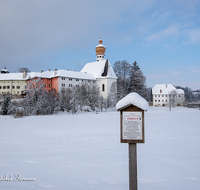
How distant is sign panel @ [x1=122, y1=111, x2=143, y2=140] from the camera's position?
4133 millimetres

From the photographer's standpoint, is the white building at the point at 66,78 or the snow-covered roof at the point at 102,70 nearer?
the white building at the point at 66,78

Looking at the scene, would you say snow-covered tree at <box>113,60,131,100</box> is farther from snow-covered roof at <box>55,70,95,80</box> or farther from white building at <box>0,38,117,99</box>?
snow-covered roof at <box>55,70,95,80</box>

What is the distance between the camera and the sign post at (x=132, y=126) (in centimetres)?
411

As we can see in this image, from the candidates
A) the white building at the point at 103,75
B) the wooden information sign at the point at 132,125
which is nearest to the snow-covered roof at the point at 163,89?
the white building at the point at 103,75

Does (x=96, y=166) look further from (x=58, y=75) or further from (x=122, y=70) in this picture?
(x=122, y=70)

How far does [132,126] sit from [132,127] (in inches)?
0.9

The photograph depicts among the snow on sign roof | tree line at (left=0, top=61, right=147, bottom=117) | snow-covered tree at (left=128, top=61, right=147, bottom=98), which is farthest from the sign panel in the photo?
snow-covered tree at (left=128, top=61, right=147, bottom=98)

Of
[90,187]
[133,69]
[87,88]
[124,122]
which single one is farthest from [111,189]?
[133,69]

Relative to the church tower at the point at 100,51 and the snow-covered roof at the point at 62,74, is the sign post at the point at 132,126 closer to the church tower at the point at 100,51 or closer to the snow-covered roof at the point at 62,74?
the snow-covered roof at the point at 62,74

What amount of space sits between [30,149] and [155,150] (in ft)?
19.4

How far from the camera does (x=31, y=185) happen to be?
4844 mm

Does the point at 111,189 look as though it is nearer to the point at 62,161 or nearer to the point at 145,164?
the point at 145,164

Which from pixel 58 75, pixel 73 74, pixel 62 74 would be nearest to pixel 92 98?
pixel 58 75

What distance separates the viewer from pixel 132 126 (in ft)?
13.6
